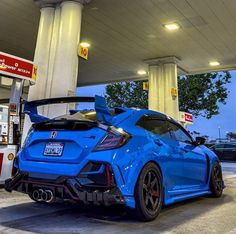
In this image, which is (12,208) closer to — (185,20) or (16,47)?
(185,20)

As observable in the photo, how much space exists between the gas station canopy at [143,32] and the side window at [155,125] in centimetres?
435

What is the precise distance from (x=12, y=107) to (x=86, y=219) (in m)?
3.35

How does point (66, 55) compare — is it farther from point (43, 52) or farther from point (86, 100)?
point (86, 100)

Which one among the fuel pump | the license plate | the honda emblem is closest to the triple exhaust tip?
the license plate

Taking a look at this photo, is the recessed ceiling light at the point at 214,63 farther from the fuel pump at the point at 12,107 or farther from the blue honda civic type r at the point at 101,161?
the blue honda civic type r at the point at 101,161

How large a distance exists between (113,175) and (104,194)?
0.70 ft

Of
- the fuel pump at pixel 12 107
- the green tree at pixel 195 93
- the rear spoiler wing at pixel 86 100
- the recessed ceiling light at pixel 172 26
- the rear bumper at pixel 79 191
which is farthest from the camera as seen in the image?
the green tree at pixel 195 93

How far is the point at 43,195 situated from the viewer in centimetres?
343

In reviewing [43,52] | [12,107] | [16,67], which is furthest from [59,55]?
[12,107]

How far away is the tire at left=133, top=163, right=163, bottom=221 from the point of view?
3.48 m

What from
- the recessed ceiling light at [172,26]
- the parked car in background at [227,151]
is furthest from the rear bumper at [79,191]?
the parked car in background at [227,151]

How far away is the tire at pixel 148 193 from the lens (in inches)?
137

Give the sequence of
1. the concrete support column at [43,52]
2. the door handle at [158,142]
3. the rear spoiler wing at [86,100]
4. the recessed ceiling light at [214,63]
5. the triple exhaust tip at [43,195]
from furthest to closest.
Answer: the recessed ceiling light at [214,63] → the concrete support column at [43,52] → the door handle at [158,142] → the rear spoiler wing at [86,100] → the triple exhaust tip at [43,195]

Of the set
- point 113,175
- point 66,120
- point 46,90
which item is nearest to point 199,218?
point 113,175
